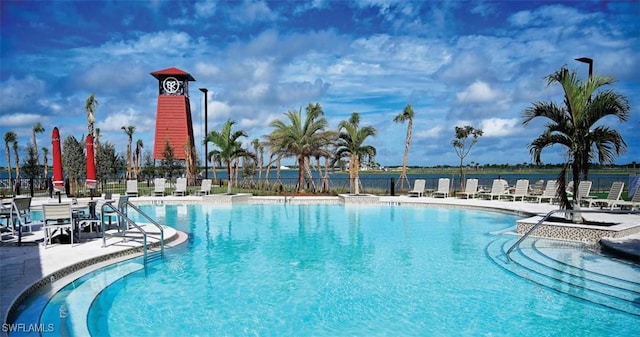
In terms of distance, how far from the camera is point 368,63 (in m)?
24.6

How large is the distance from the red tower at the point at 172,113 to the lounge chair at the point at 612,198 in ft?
113

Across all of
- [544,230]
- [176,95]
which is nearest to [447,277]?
[544,230]

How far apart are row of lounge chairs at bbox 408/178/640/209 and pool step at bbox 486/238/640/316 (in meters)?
6.11

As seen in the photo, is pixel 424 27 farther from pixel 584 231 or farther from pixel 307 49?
pixel 584 231

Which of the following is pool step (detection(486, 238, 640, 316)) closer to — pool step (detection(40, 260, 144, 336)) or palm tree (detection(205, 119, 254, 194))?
pool step (detection(40, 260, 144, 336))

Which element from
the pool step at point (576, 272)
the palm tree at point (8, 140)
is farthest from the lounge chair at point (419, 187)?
the palm tree at point (8, 140)

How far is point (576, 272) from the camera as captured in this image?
7.24 meters

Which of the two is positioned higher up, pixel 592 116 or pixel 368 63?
pixel 368 63

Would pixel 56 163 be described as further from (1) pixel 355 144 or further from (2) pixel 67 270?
(1) pixel 355 144

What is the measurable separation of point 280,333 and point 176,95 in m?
40.5

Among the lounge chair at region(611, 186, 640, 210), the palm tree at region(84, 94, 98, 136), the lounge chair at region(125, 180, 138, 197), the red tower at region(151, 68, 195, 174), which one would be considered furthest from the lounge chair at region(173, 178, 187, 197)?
the red tower at region(151, 68, 195, 174)

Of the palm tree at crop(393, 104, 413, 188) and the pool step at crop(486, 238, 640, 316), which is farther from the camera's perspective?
the palm tree at crop(393, 104, 413, 188)

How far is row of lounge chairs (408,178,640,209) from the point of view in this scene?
13.6 m

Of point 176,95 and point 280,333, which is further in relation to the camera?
point 176,95
